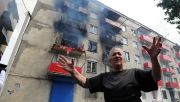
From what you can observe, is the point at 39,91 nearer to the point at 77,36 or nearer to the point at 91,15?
the point at 77,36

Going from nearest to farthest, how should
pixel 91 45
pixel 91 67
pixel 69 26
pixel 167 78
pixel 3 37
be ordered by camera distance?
pixel 3 37 → pixel 91 67 → pixel 69 26 → pixel 91 45 → pixel 167 78

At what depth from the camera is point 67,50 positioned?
1508 cm

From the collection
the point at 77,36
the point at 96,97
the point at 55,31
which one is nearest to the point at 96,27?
the point at 77,36

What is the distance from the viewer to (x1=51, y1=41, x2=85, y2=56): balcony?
14666 mm

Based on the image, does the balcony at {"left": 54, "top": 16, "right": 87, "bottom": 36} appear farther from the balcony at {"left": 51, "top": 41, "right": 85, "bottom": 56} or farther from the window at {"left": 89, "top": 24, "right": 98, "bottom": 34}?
the balcony at {"left": 51, "top": 41, "right": 85, "bottom": 56}

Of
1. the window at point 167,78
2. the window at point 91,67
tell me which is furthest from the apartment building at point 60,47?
the window at point 167,78

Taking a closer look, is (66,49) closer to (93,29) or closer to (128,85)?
(93,29)

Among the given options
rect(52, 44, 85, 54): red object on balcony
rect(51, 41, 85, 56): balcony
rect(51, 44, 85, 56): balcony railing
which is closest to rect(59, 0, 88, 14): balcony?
rect(51, 41, 85, 56): balcony

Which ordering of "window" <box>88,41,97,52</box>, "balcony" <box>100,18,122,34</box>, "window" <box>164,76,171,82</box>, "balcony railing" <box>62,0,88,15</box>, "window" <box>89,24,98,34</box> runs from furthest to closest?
"window" <box>164,76,171,82</box> → "balcony" <box>100,18,122,34</box> → "window" <box>89,24,98,34</box> → "window" <box>88,41,97,52</box> → "balcony railing" <box>62,0,88,15</box>

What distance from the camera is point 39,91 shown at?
12773 millimetres

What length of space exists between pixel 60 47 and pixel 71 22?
412 centimetres

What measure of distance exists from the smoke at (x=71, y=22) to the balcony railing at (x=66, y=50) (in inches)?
44.4

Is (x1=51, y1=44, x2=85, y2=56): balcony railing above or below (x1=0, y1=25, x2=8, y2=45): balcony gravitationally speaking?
above

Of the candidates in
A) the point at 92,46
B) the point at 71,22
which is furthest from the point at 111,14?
the point at 71,22
